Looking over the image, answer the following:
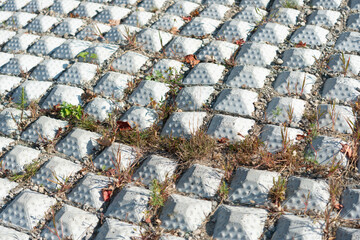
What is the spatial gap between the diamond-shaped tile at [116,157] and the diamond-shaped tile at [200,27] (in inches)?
56.6

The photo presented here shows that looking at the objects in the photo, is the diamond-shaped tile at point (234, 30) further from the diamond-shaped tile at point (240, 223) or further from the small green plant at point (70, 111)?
the diamond-shaped tile at point (240, 223)

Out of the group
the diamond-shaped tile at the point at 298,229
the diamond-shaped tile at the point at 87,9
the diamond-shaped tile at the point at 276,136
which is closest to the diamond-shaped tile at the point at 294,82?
the diamond-shaped tile at the point at 276,136

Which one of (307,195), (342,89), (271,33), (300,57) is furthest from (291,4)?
(307,195)

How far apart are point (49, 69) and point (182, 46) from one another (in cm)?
115

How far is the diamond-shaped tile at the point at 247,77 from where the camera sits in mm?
3301

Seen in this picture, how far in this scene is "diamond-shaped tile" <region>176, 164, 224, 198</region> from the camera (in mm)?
2641

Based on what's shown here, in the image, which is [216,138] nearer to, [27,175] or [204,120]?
[204,120]

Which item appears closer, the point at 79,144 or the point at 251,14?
the point at 79,144

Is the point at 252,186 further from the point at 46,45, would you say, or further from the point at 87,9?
the point at 87,9

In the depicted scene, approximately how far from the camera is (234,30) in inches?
151

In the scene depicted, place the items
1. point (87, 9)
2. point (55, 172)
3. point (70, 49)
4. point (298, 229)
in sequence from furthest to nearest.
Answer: point (87, 9) → point (70, 49) → point (55, 172) → point (298, 229)

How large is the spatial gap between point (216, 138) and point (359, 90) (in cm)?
112

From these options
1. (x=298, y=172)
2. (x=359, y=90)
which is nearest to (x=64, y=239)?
(x=298, y=172)

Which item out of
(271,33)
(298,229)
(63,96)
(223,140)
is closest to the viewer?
(298,229)
